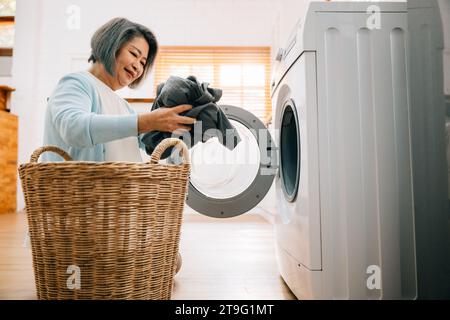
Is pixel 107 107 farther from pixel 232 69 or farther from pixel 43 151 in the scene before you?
pixel 232 69

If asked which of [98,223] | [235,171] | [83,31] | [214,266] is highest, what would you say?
[83,31]

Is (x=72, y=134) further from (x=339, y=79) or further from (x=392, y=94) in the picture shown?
(x=392, y=94)

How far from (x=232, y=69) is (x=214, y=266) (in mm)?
2779

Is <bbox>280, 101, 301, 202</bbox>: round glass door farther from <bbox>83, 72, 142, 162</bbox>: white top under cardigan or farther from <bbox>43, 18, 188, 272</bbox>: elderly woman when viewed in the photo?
<bbox>83, 72, 142, 162</bbox>: white top under cardigan

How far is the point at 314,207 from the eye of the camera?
0.79 meters

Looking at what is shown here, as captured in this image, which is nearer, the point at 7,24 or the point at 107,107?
the point at 107,107

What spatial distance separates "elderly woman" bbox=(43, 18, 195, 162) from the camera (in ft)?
2.82

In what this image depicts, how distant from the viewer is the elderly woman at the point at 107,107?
0.86 meters

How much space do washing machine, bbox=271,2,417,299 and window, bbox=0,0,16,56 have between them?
3.66 meters

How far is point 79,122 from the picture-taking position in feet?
2.75

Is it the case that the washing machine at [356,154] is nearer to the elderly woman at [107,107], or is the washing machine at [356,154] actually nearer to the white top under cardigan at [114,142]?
the elderly woman at [107,107]

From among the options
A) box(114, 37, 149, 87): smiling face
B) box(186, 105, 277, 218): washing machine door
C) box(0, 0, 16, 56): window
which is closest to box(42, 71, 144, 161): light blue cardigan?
box(114, 37, 149, 87): smiling face

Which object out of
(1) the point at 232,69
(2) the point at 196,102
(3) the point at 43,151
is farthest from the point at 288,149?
(1) the point at 232,69

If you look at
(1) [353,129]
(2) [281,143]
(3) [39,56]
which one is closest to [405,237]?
(1) [353,129]
